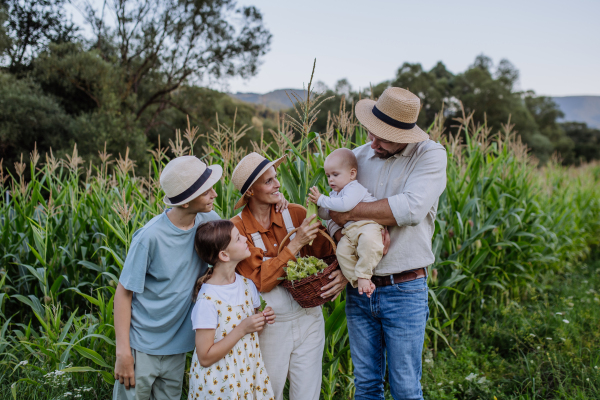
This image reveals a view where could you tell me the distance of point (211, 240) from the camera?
6.03 feet

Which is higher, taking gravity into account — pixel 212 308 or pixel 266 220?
pixel 266 220

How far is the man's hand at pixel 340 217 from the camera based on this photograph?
1.93 m

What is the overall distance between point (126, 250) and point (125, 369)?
1.07 metres

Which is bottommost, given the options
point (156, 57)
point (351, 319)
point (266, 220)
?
point (351, 319)

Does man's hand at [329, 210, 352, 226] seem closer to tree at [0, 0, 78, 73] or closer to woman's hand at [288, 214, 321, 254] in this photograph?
woman's hand at [288, 214, 321, 254]

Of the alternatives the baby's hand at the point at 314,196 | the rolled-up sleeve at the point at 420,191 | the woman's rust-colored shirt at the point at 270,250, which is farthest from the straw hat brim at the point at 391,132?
the woman's rust-colored shirt at the point at 270,250

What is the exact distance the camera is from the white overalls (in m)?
1.95

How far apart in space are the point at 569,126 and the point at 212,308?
49533 mm

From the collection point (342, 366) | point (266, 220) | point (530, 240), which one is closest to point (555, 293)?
point (530, 240)

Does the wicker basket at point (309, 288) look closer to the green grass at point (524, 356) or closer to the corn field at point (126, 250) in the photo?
the corn field at point (126, 250)

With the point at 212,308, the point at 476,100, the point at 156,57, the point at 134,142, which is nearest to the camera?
the point at 212,308

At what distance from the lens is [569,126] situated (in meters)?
40.5

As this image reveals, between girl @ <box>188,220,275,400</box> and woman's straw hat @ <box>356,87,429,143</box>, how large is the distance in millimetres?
890

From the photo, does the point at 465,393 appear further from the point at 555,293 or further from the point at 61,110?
the point at 61,110
